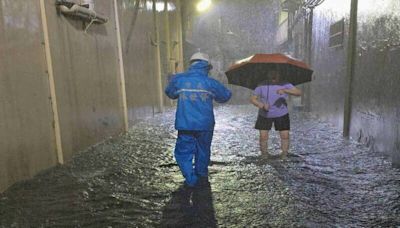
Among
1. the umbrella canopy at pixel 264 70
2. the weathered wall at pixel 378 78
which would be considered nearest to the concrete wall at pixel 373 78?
the weathered wall at pixel 378 78

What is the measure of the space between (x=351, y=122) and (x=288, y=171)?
3.23 metres

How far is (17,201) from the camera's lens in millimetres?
4102

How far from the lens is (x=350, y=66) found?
7488mm

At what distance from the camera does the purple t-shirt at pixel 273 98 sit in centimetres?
557

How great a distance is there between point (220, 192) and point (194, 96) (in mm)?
1304

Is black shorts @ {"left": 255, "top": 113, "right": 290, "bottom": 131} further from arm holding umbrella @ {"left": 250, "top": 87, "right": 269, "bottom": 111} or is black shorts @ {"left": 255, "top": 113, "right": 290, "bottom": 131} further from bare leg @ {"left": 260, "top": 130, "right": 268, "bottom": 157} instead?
arm holding umbrella @ {"left": 250, "top": 87, "right": 269, "bottom": 111}

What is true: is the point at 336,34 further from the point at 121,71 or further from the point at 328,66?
the point at 121,71

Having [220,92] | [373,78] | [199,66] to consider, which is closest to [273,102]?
[220,92]

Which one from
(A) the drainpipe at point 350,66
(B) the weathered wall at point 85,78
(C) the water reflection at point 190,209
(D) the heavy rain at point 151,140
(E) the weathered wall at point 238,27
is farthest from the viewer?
(E) the weathered wall at point 238,27

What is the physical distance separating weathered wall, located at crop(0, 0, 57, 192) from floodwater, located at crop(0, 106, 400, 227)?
0.93ft

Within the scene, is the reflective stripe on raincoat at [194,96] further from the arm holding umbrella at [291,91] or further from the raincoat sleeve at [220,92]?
the arm holding umbrella at [291,91]

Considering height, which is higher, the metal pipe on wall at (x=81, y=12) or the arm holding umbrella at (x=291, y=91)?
the metal pipe on wall at (x=81, y=12)

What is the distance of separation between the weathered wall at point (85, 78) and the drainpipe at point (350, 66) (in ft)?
18.0

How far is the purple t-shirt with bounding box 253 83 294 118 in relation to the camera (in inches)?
219
